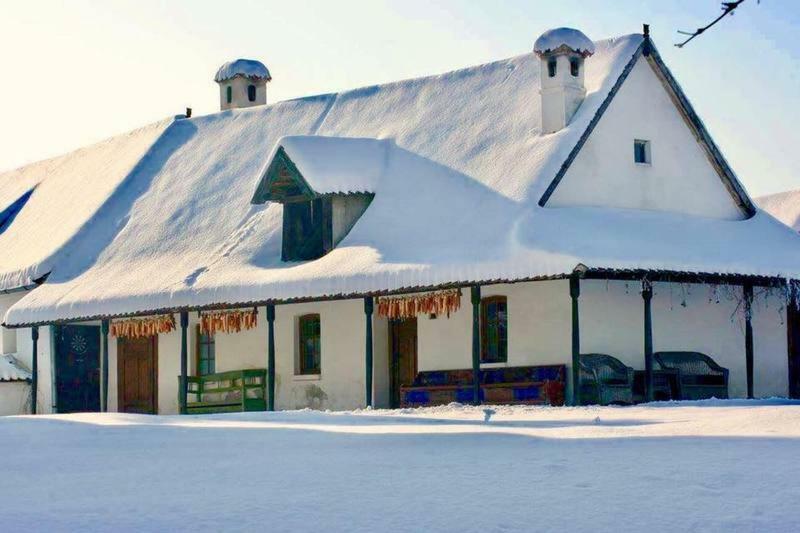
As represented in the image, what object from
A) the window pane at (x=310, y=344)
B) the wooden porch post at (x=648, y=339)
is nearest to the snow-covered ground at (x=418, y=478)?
the wooden porch post at (x=648, y=339)

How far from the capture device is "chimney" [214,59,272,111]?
Result: 35781 mm

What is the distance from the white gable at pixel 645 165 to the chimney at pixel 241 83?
13.4 metres

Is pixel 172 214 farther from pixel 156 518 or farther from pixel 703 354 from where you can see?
pixel 156 518

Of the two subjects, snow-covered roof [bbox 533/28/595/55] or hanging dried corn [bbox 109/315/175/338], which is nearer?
snow-covered roof [bbox 533/28/595/55]

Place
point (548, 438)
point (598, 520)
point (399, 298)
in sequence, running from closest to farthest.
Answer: point (598, 520) → point (548, 438) → point (399, 298)

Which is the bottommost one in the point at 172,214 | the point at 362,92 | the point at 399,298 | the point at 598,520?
the point at 598,520

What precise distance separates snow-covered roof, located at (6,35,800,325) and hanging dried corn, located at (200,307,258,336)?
67cm

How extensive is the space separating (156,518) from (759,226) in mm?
20250

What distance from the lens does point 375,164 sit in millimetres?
27031

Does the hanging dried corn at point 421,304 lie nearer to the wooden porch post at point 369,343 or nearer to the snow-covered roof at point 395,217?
the wooden porch post at point 369,343

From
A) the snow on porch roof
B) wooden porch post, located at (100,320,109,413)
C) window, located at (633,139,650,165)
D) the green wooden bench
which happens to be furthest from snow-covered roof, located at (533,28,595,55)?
wooden porch post, located at (100,320,109,413)

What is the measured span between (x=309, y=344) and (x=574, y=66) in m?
7.76

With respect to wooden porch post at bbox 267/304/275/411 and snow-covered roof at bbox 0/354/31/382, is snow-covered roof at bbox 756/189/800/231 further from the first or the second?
snow-covered roof at bbox 0/354/31/382

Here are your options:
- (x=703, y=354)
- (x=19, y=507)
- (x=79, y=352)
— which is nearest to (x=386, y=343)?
(x=703, y=354)
